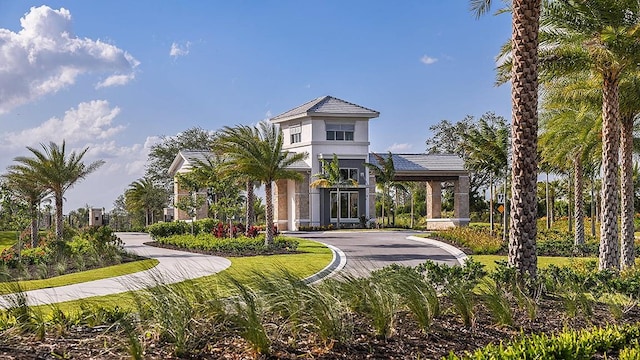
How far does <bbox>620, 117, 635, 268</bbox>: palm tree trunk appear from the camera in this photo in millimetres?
18156

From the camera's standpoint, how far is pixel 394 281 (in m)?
8.83

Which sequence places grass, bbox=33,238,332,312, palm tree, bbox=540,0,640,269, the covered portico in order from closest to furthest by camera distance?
grass, bbox=33,238,332,312
palm tree, bbox=540,0,640,269
the covered portico

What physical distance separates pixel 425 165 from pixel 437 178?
125 centimetres

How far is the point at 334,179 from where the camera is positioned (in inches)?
1636

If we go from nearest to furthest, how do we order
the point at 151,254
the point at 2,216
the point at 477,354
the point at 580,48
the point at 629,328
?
the point at 477,354, the point at 629,328, the point at 580,48, the point at 151,254, the point at 2,216

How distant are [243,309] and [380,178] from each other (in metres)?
36.4

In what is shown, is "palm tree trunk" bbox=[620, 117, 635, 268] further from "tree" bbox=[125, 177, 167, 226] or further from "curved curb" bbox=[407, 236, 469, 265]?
"tree" bbox=[125, 177, 167, 226]

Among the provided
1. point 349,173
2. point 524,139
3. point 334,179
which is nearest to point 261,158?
point 524,139

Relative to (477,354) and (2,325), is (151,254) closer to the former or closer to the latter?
(2,325)

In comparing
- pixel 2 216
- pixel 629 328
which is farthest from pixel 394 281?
pixel 2 216

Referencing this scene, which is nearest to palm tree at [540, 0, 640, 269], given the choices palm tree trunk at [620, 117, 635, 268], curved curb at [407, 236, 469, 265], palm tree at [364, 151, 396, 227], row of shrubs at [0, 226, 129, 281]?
palm tree trunk at [620, 117, 635, 268]

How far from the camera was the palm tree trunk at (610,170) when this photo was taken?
52.7 ft

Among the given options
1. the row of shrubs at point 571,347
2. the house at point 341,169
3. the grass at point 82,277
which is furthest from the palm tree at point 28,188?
the row of shrubs at point 571,347

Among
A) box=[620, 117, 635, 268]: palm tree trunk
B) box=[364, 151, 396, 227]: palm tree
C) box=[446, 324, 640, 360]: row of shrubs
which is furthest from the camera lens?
box=[364, 151, 396, 227]: palm tree
